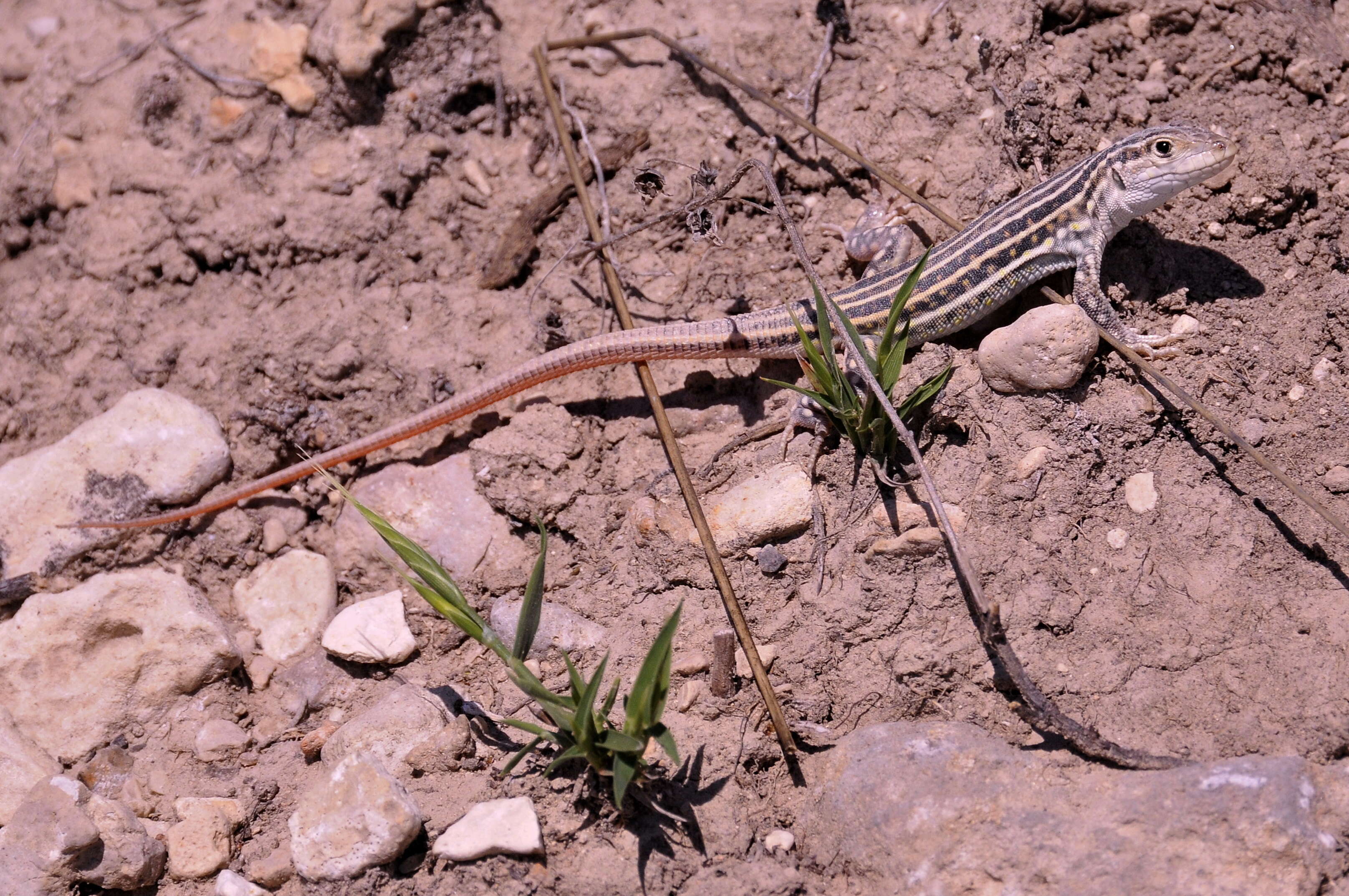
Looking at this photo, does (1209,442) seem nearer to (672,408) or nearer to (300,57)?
(672,408)

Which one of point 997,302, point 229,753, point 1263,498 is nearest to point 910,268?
point 997,302

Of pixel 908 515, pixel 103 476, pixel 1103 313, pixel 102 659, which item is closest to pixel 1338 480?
pixel 1103 313

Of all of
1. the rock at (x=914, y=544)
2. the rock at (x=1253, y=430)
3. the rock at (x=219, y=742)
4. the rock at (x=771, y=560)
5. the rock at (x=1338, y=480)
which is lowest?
the rock at (x=219, y=742)

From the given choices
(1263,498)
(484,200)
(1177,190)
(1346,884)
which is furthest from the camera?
(484,200)

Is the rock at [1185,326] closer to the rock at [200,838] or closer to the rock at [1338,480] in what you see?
the rock at [1338,480]

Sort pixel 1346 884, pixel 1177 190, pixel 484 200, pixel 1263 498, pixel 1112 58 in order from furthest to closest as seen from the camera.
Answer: pixel 484 200
pixel 1112 58
pixel 1177 190
pixel 1263 498
pixel 1346 884

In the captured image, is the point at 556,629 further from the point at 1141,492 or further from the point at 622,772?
the point at 1141,492

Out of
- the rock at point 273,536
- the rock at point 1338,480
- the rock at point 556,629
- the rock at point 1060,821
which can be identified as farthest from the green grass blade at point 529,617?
the rock at point 1338,480
